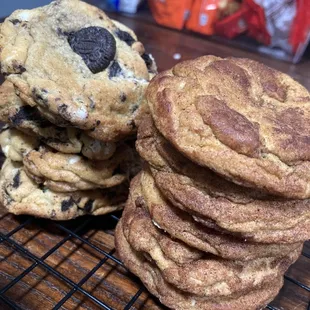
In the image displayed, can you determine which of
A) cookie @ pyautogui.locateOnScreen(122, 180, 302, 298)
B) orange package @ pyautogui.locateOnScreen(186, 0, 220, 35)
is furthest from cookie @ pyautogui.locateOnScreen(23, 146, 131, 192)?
orange package @ pyautogui.locateOnScreen(186, 0, 220, 35)

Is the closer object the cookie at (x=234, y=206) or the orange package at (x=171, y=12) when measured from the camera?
the cookie at (x=234, y=206)

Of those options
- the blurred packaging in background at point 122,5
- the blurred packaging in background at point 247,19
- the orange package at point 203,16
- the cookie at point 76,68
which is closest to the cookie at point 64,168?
the cookie at point 76,68

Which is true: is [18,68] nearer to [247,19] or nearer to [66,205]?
[66,205]

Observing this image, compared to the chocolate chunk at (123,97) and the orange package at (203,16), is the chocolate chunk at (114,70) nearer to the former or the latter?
the chocolate chunk at (123,97)

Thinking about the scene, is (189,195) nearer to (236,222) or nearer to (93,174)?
(236,222)

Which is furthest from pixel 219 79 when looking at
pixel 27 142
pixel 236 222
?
pixel 27 142

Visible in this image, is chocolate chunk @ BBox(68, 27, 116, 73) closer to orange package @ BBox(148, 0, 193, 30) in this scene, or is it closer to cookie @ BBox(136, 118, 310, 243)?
cookie @ BBox(136, 118, 310, 243)

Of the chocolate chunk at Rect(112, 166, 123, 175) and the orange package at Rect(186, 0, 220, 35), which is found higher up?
the chocolate chunk at Rect(112, 166, 123, 175)
